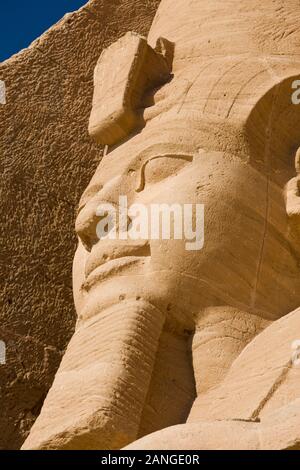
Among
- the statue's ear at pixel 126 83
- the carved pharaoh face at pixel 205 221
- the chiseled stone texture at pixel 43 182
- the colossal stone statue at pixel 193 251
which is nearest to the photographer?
the colossal stone statue at pixel 193 251

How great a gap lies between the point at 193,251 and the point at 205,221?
0.13 metres

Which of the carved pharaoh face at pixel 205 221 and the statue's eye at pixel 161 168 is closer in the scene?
the carved pharaoh face at pixel 205 221

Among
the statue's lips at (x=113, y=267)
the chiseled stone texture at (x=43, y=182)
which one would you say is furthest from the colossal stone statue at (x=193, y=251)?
the chiseled stone texture at (x=43, y=182)

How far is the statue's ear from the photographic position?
A: 660 centimetres

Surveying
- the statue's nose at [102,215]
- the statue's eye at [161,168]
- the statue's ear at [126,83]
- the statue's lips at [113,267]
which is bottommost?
the statue's lips at [113,267]

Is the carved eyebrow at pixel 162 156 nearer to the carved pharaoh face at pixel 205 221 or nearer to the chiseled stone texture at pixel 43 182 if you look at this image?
the carved pharaoh face at pixel 205 221

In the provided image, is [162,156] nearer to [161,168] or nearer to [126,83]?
[161,168]

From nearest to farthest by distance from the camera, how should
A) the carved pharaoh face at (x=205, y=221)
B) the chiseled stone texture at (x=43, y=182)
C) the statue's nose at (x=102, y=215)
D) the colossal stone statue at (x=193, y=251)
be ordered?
the colossal stone statue at (x=193, y=251) → the carved pharaoh face at (x=205, y=221) → the statue's nose at (x=102, y=215) → the chiseled stone texture at (x=43, y=182)

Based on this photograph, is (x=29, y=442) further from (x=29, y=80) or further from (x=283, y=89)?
(x=29, y=80)

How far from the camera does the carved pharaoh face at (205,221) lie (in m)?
5.96

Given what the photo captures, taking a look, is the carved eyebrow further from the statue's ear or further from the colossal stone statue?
the statue's ear

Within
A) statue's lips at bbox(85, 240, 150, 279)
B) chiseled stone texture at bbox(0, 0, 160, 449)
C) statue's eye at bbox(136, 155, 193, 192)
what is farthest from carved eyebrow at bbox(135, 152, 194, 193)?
chiseled stone texture at bbox(0, 0, 160, 449)

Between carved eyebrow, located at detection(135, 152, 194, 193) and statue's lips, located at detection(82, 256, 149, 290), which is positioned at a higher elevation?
carved eyebrow, located at detection(135, 152, 194, 193)

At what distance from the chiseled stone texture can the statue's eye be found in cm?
129
